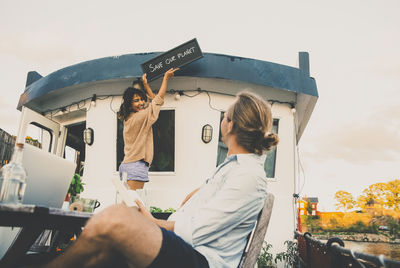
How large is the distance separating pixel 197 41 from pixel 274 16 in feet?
8.62

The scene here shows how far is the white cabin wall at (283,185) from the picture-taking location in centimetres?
486

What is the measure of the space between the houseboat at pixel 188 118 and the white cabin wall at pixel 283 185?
0.02 metres

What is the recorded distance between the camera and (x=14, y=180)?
4.37 ft

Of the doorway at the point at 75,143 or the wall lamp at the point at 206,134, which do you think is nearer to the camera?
the wall lamp at the point at 206,134

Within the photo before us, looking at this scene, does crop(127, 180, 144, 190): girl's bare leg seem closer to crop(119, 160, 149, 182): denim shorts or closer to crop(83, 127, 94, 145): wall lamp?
crop(119, 160, 149, 182): denim shorts

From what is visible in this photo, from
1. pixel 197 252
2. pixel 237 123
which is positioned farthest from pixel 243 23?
pixel 197 252

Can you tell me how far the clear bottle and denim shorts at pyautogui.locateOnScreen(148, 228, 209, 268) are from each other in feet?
2.34

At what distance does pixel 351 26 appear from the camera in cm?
650

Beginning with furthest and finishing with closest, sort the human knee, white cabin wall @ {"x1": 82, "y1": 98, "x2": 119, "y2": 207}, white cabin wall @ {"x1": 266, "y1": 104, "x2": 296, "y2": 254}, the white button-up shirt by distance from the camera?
1. white cabin wall @ {"x1": 82, "y1": 98, "x2": 119, "y2": 207}
2. white cabin wall @ {"x1": 266, "y1": 104, "x2": 296, "y2": 254}
3. the white button-up shirt
4. the human knee

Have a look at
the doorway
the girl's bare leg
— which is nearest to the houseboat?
the girl's bare leg

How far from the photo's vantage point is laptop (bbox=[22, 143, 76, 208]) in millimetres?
1478

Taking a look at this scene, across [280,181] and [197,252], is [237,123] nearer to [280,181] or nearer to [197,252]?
[197,252]

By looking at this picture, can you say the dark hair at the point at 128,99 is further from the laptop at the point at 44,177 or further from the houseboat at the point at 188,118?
the laptop at the point at 44,177

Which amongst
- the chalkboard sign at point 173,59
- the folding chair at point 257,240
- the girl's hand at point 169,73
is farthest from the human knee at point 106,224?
the chalkboard sign at point 173,59
